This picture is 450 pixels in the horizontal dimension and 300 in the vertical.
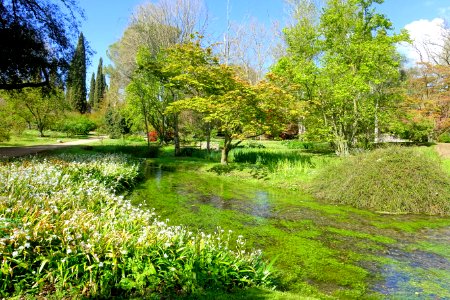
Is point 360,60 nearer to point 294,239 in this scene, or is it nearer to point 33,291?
point 294,239

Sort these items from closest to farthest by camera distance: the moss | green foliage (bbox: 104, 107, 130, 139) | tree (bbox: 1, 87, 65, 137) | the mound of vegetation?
the moss, the mound of vegetation, tree (bbox: 1, 87, 65, 137), green foliage (bbox: 104, 107, 130, 139)

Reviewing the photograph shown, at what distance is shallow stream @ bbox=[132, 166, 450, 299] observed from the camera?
5.02 m

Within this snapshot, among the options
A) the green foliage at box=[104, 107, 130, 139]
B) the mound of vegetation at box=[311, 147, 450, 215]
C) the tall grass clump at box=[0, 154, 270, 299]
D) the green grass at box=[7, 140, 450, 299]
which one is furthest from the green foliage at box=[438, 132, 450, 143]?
the green foliage at box=[104, 107, 130, 139]

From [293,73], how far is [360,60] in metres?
3.70

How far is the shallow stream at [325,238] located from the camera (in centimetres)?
502

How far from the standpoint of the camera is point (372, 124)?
1998 centimetres

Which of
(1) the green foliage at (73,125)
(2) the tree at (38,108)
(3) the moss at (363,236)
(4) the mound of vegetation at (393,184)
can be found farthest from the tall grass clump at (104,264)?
(1) the green foliage at (73,125)

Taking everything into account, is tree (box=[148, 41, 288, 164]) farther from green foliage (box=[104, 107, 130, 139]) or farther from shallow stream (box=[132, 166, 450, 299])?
green foliage (box=[104, 107, 130, 139])

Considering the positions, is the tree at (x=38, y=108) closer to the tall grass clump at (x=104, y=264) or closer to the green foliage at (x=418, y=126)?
the green foliage at (x=418, y=126)

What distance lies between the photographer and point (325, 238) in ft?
23.2

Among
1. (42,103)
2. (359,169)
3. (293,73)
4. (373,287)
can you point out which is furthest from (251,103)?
(42,103)

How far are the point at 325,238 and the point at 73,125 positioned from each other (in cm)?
3649

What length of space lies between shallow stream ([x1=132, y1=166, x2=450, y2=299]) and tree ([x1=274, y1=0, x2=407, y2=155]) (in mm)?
7561

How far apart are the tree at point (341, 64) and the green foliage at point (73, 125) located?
2745 cm
